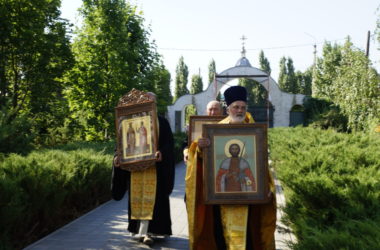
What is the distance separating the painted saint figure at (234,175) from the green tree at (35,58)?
396 inches

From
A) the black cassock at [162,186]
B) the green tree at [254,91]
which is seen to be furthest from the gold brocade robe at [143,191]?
the green tree at [254,91]

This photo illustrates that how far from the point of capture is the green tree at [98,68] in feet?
47.9

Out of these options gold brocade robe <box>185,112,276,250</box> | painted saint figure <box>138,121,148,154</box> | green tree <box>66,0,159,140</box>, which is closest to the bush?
painted saint figure <box>138,121,148,154</box>

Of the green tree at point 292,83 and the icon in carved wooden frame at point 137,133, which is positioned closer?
the icon in carved wooden frame at point 137,133

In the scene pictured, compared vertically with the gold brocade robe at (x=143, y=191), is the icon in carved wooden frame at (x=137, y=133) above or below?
above

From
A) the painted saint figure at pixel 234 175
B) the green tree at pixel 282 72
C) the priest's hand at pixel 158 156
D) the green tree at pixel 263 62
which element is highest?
the green tree at pixel 263 62

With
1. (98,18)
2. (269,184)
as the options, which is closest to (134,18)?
(98,18)

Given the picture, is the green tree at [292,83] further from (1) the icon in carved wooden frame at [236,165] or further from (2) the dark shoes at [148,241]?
(1) the icon in carved wooden frame at [236,165]

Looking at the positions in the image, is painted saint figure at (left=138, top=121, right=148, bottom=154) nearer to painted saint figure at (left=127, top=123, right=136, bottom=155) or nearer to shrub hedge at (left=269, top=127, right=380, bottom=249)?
painted saint figure at (left=127, top=123, right=136, bottom=155)

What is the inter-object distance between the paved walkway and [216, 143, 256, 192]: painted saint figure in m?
0.86

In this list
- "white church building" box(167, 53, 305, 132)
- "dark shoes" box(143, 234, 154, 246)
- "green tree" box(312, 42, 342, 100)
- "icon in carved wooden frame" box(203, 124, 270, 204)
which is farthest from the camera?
"green tree" box(312, 42, 342, 100)

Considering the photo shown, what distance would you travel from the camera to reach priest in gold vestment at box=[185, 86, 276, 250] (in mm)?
4016

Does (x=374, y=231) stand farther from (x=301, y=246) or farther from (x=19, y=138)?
(x=19, y=138)

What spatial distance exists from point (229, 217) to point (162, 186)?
182 cm
